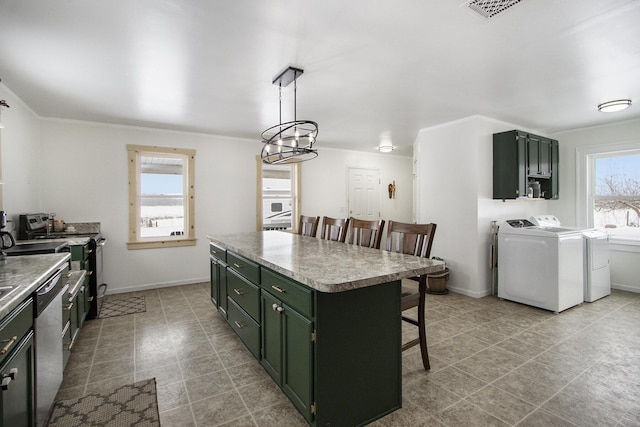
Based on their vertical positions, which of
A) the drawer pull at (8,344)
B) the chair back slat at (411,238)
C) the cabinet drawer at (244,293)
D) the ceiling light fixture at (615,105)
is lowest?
the cabinet drawer at (244,293)

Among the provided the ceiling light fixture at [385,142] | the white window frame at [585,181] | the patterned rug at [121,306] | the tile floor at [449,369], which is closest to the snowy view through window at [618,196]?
the white window frame at [585,181]

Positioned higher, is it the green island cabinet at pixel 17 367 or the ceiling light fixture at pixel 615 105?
the ceiling light fixture at pixel 615 105

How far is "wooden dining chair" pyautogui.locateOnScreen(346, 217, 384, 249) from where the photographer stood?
2773 millimetres

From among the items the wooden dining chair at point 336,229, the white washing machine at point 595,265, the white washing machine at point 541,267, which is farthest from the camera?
the white washing machine at point 595,265

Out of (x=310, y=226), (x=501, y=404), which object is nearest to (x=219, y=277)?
(x=310, y=226)

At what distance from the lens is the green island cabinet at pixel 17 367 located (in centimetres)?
Answer: 122

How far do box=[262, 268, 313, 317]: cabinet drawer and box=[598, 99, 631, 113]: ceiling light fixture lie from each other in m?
4.35

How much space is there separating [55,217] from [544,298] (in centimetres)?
640

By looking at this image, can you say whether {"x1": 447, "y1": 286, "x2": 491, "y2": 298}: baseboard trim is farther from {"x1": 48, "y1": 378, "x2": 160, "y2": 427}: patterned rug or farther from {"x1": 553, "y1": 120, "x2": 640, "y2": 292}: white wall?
{"x1": 48, "y1": 378, "x2": 160, "y2": 427}: patterned rug

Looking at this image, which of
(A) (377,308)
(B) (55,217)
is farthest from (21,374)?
(B) (55,217)

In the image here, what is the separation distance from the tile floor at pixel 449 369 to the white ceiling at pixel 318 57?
98.5 inches

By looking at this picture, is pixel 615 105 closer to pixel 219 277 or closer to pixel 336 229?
pixel 336 229

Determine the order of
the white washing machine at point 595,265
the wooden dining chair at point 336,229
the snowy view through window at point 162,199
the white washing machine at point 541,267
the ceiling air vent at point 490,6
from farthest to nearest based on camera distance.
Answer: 1. the snowy view through window at point 162,199
2. the white washing machine at point 595,265
3. the white washing machine at point 541,267
4. the wooden dining chair at point 336,229
5. the ceiling air vent at point 490,6

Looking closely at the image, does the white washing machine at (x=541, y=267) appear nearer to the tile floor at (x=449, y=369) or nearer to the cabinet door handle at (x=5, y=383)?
the tile floor at (x=449, y=369)
